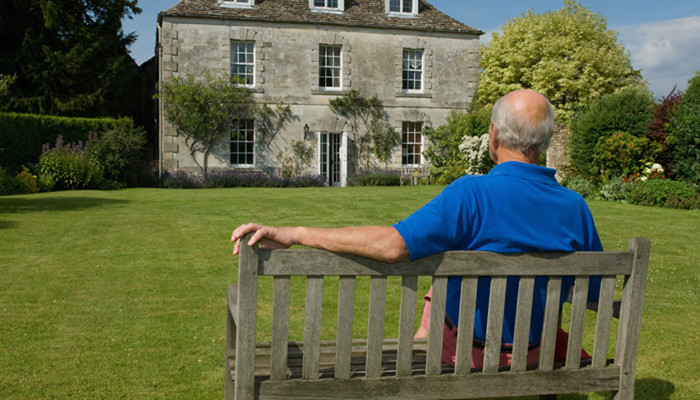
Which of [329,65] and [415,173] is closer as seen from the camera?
[415,173]

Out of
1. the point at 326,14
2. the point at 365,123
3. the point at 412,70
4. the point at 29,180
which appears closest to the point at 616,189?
the point at 365,123

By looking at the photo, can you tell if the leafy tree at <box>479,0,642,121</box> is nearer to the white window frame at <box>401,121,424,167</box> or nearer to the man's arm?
the white window frame at <box>401,121,424,167</box>

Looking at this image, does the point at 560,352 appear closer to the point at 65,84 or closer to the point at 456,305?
the point at 456,305

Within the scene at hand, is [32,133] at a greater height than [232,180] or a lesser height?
greater

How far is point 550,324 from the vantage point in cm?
231

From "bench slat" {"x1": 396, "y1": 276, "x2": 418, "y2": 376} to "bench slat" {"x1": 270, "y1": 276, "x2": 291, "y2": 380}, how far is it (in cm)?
39

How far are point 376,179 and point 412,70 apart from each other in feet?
14.7

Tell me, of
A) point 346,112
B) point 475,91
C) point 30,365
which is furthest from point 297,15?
point 30,365

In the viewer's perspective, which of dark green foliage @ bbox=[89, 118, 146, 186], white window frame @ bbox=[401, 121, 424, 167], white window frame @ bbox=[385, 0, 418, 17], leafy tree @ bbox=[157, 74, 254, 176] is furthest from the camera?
white window frame @ bbox=[401, 121, 424, 167]

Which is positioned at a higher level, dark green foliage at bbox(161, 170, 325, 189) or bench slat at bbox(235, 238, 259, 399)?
bench slat at bbox(235, 238, 259, 399)

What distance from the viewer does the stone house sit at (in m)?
20.8

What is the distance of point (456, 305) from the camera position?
242 cm

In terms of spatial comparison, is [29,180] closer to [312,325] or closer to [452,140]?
[452,140]

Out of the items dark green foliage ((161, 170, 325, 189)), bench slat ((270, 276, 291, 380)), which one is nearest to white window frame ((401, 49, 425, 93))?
dark green foliage ((161, 170, 325, 189))
